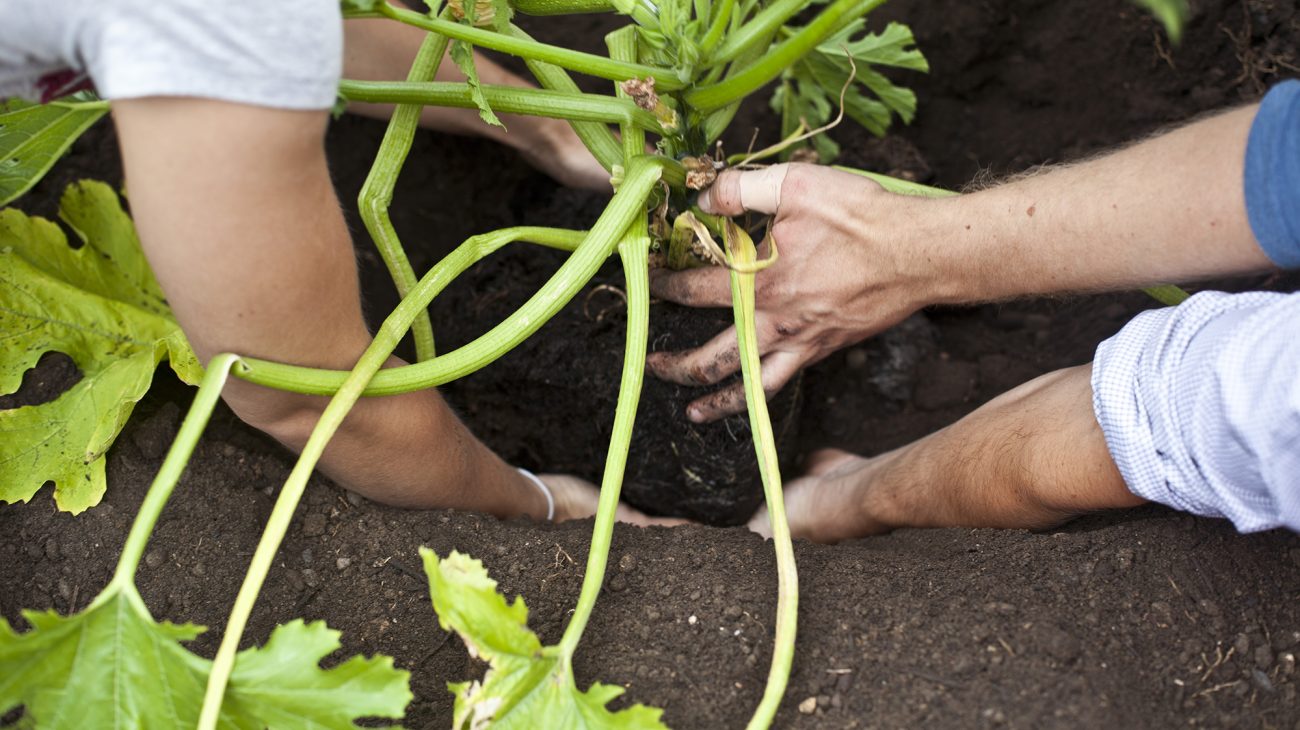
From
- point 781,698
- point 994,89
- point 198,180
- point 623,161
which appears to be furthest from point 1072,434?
point 994,89

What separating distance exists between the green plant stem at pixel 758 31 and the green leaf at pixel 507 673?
75 centimetres

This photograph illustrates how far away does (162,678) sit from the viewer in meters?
1.12

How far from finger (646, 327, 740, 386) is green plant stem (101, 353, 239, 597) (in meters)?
0.80

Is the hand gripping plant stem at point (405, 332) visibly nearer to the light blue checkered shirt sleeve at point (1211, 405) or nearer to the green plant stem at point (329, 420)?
the green plant stem at point (329, 420)

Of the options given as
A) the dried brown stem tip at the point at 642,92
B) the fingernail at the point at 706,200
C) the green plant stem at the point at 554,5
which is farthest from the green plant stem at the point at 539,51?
the fingernail at the point at 706,200

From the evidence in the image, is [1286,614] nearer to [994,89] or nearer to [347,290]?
[347,290]

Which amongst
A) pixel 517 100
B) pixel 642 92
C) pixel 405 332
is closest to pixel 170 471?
pixel 405 332

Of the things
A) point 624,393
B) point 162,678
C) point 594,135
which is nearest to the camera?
point 162,678

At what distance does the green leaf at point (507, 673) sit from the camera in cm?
113

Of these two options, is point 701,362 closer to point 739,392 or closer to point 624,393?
point 739,392

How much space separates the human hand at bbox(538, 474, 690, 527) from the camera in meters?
2.02

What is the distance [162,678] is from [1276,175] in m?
1.35

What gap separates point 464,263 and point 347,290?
184 mm

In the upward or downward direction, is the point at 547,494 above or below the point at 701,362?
below
